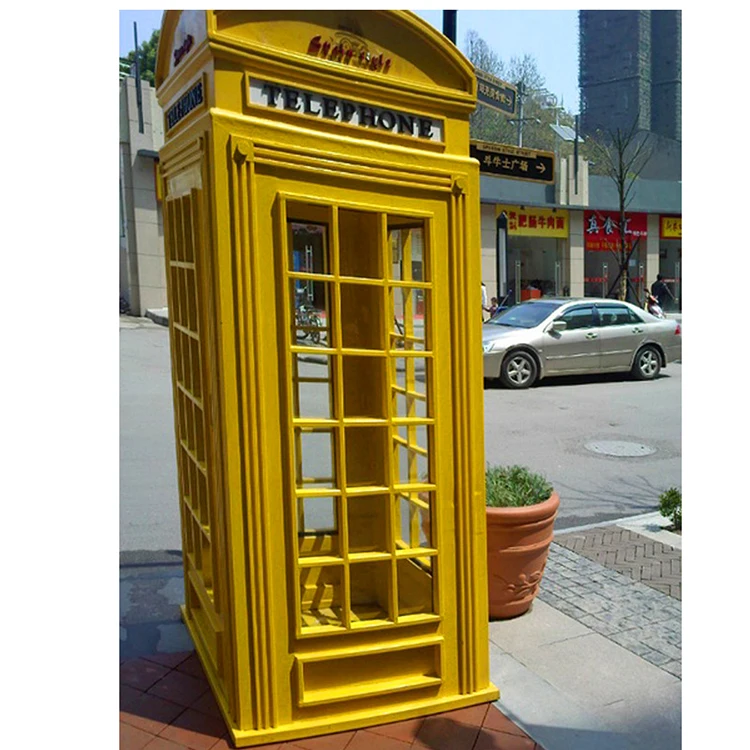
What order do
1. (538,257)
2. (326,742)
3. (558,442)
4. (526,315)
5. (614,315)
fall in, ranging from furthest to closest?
(538,257), (614,315), (526,315), (558,442), (326,742)

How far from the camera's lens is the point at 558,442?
31.1ft

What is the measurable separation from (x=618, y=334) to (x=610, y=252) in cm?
1779

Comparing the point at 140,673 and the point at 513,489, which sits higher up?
the point at 513,489

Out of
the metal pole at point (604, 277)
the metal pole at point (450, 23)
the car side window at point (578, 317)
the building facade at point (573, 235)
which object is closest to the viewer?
the metal pole at point (450, 23)

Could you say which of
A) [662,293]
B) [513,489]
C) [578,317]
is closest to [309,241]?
[513,489]

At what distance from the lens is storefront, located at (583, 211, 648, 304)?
95.7ft

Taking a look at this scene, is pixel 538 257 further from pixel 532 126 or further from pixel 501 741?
pixel 501 741

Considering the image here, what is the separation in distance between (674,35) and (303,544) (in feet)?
110

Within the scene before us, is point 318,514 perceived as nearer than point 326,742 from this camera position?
No

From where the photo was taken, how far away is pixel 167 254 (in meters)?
3.84

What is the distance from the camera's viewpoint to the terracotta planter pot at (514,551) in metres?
4.34

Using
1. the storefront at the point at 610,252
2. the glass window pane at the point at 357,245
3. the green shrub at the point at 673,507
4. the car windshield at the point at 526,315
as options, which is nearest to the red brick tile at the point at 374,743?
the glass window pane at the point at 357,245

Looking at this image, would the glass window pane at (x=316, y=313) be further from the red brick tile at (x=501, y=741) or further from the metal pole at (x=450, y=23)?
the metal pole at (x=450, y=23)

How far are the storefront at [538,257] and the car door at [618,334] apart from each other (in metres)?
13.5
